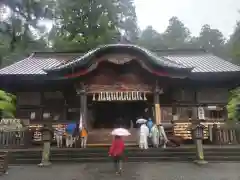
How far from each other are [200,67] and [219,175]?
352 inches

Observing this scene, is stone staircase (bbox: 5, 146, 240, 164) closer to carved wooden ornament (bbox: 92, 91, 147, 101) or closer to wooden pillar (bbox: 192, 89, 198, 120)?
carved wooden ornament (bbox: 92, 91, 147, 101)

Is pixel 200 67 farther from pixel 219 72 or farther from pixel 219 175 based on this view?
pixel 219 175

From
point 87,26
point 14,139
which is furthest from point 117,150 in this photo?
point 87,26

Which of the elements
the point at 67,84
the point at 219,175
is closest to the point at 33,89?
the point at 67,84

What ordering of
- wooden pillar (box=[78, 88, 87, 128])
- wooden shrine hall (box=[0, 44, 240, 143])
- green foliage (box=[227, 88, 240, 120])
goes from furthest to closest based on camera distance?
1. green foliage (box=[227, 88, 240, 120])
2. wooden shrine hall (box=[0, 44, 240, 143])
3. wooden pillar (box=[78, 88, 87, 128])

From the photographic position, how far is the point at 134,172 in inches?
388

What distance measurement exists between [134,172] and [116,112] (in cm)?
879

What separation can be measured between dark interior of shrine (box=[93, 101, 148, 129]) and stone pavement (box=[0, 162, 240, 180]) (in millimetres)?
6675

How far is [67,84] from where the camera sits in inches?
640

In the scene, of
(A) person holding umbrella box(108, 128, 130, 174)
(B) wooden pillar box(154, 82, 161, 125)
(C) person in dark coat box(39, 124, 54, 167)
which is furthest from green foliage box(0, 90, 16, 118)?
(A) person holding umbrella box(108, 128, 130, 174)

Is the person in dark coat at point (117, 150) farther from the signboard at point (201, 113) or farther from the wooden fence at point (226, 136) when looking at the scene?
the signboard at point (201, 113)

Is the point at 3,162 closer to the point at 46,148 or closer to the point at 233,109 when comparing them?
the point at 46,148

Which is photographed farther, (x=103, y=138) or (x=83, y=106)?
(x=103, y=138)

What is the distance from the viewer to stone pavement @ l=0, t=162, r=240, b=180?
30.0 ft
